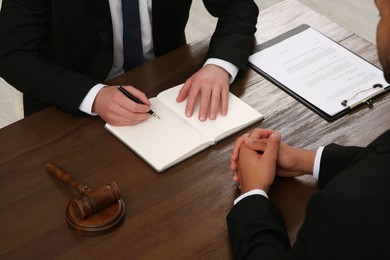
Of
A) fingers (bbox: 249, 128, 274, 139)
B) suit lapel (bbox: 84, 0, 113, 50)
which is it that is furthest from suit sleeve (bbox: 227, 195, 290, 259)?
suit lapel (bbox: 84, 0, 113, 50)

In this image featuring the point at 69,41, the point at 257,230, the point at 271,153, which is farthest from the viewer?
the point at 69,41

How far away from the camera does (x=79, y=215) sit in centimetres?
141

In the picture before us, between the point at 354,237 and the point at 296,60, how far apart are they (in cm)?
98

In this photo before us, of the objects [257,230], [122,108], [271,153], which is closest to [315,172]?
[271,153]

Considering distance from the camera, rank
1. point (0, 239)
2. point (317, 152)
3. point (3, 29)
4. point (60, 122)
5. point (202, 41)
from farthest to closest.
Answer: point (202, 41) → point (3, 29) → point (60, 122) → point (317, 152) → point (0, 239)

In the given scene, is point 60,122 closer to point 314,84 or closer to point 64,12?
point 64,12

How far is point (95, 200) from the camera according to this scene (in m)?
1.42

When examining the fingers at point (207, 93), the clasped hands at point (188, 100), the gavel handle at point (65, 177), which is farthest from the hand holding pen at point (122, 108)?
the gavel handle at point (65, 177)

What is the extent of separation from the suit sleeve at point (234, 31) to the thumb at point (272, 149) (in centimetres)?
38

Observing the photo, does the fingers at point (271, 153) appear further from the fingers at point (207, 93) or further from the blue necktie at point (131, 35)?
the blue necktie at point (131, 35)

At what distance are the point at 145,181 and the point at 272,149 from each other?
34 cm

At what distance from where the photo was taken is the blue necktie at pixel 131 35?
2.06m

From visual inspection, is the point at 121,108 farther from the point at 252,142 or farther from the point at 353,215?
the point at 353,215

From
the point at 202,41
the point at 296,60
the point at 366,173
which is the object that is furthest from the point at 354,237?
the point at 202,41
